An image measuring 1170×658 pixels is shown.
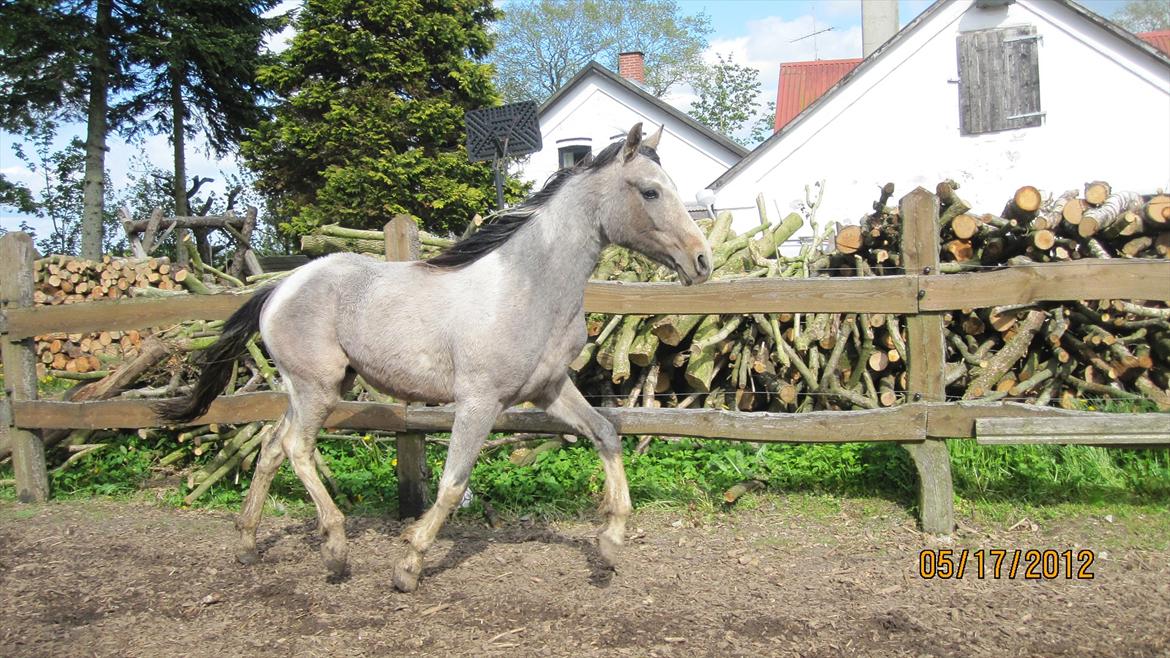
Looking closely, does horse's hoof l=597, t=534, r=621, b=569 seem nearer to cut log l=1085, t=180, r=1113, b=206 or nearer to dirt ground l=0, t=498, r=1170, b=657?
dirt ground l=0, t=498, r=1170, b=657

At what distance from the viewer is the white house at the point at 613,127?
71.0 feet

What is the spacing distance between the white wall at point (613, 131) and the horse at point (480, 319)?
17.8 metres

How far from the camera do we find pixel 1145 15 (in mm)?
49281

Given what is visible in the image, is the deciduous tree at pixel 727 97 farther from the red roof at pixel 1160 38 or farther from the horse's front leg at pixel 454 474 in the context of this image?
the horse's front leg at pixel 454 474

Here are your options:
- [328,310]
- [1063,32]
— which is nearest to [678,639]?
[328,310]

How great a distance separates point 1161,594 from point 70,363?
9.81 metres

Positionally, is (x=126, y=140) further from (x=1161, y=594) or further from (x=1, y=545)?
(x=1161, y=594)

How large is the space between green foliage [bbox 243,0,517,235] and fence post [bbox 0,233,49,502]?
38.1 feet

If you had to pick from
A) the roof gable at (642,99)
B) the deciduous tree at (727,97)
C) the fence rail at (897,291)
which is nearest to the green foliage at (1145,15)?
the deciduous tree at (727,97)

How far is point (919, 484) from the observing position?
4633 mm

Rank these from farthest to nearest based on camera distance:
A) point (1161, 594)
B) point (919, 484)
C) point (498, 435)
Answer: point (498, 435), point (919, 484), point (1161, 594)

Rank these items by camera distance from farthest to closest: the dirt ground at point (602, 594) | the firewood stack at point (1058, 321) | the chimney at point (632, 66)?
→ the chimney at point (632, 66) < the firewood stack at point (1058, 321) < the dirt ground at point (602, 594)
